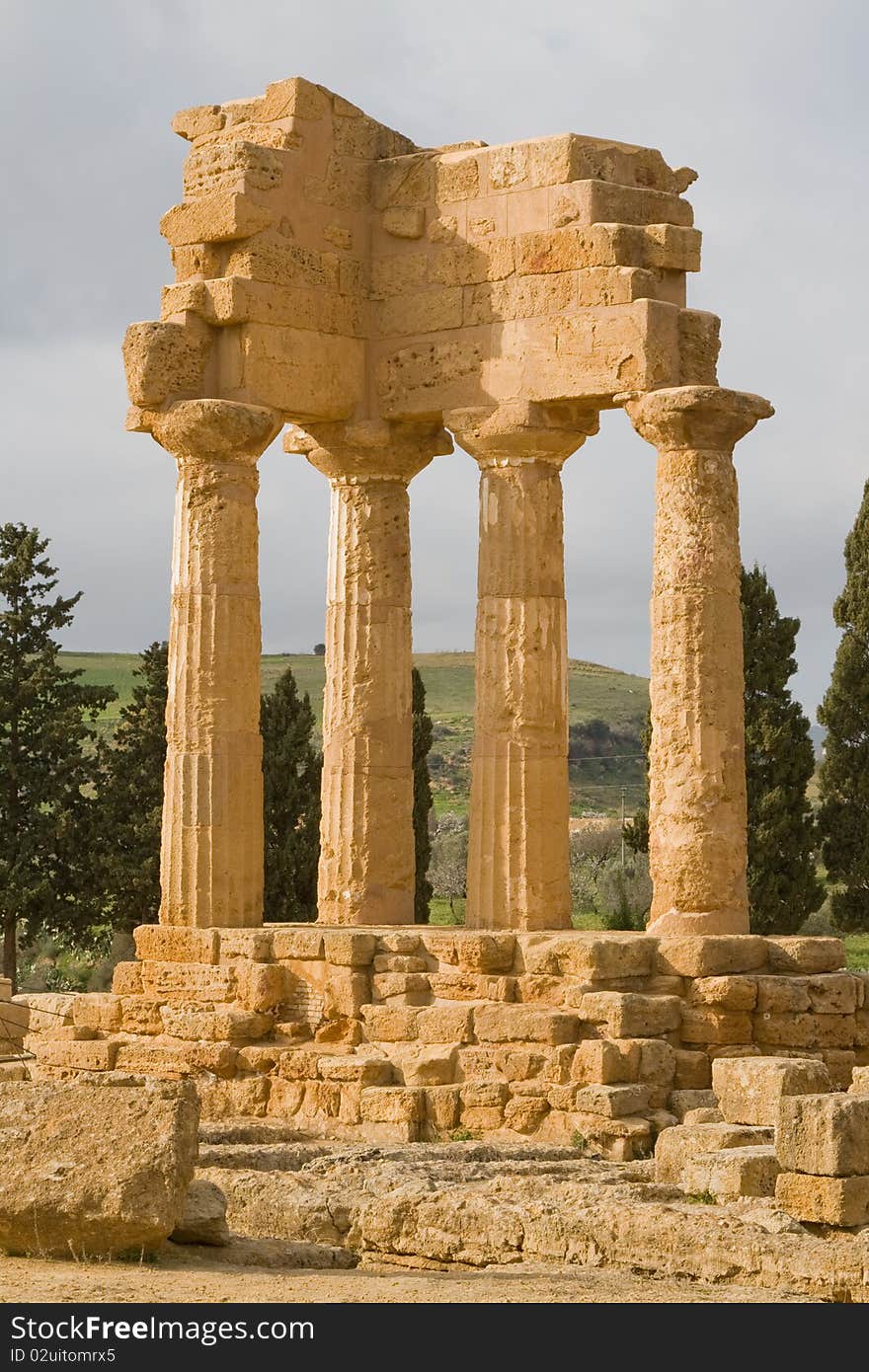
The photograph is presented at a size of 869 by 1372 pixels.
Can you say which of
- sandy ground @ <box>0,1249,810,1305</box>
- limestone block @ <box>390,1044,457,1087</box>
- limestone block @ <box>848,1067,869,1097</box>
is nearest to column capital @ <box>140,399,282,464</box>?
limestone block @ <box>390,1044,457,1087</box>

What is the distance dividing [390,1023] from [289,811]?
14363 millimetres

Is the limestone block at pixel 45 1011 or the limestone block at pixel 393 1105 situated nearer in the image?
the limestone block at pixel 393 1105

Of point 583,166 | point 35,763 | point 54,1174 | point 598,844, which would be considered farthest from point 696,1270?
point 598,844

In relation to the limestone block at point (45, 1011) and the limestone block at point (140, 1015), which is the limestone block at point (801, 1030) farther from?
the limestone block at point (45, 1011)

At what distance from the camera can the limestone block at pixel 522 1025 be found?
72.4 feet

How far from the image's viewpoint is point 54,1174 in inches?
572

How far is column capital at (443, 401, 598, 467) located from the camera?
79.8 feet

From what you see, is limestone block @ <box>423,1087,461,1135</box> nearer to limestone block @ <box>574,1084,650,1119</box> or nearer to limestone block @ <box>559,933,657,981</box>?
limestone block @ <box>574,1084,650,1119</box>

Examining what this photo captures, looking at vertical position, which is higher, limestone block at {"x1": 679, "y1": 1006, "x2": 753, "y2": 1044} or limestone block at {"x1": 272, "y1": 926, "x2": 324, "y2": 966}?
limestone block at {"x1": 272, "y1": 926, "x2": 324, "y2": 966}

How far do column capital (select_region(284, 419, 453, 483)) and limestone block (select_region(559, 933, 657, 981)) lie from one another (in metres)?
5.96

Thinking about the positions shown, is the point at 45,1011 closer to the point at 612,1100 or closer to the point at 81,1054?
the point at 81,1054

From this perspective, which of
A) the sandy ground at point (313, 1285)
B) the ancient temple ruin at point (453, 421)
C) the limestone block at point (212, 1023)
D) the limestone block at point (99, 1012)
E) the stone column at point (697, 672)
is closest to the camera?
the sandy ground at point (313, 1285)

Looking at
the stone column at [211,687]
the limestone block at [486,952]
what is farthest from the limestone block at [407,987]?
the stone column at [211,687]

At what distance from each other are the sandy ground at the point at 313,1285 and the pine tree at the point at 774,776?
22231 millimetres
